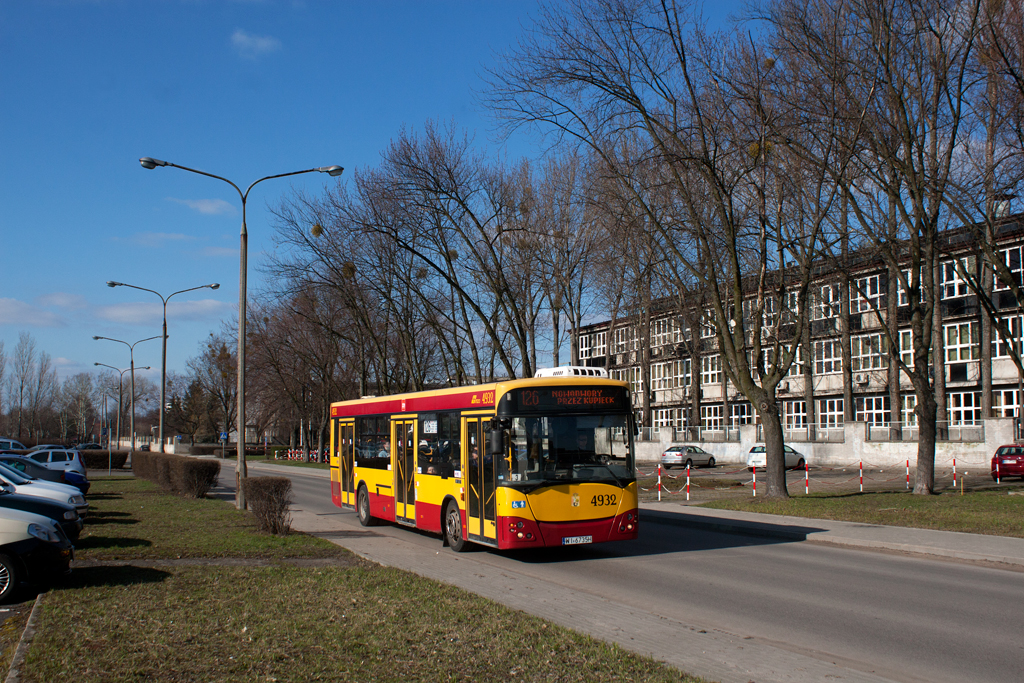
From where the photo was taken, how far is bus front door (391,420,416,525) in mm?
15930

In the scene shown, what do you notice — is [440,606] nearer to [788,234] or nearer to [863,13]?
[788,234]

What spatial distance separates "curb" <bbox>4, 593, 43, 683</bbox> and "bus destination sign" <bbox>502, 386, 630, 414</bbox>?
6.86m

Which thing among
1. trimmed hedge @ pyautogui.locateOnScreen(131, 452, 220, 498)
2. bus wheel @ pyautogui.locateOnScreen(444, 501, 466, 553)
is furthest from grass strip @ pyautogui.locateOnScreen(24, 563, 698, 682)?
Result: trimmed hedge @ pyautogui.locateOnScreen(131, 452, 220, 498)

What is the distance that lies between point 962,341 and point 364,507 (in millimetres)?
40225

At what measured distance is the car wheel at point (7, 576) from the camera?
9.09 metres

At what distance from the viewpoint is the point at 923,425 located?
2177 cm

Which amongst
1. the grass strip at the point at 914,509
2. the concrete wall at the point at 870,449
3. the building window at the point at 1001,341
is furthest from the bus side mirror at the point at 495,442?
the building window at the point at 1001,341

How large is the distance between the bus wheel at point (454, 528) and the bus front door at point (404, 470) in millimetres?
1620

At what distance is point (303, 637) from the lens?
22.7 feet

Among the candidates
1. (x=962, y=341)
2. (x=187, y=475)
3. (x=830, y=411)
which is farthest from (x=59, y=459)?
(x=830, y=411)

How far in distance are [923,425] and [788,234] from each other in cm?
630

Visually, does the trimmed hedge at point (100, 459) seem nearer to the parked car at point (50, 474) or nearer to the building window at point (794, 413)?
the parked car at point (50, 474)

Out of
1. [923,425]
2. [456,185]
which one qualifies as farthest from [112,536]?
[923,425]

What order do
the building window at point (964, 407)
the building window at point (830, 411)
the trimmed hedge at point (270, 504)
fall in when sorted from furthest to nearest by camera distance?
the building window at point (830, 411)
the building window at point (964, 407)
the trimmed hedge at point (270, 504)
